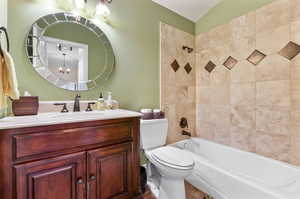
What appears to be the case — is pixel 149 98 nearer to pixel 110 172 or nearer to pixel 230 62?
pixel 110 172

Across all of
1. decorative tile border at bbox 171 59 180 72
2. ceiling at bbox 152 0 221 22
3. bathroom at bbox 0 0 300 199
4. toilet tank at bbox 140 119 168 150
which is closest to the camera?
bathroom at bbox 0 0 300 199

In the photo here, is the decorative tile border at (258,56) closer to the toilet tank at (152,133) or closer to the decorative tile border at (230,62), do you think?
the decorative tile border at (230,62)

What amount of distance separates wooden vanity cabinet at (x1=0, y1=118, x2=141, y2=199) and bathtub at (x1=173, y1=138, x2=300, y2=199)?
0.69 metres

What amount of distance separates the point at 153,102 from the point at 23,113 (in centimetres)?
142

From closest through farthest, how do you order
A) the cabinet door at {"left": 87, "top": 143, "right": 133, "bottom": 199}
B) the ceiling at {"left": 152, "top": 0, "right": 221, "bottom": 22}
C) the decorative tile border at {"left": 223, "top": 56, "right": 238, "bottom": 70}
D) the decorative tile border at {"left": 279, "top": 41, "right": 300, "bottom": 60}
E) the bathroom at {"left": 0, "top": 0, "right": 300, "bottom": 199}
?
the bathroom at {"left": 0, "top": 0, "right": 300, "bottom": 199} → the cabinet door at {"left": 87, "top": 143, "right": 133, "bottom": 199} → the decorative tile border at {"left": 279, "top": 41, "right": 300, "bottom": 60} → the decorative tile border at {"left": 223, "top": 56, "right": 238, "bottom": 70} → the ceiling at {"left": 152, "top": 0, "right": 221, "bottom": 22}

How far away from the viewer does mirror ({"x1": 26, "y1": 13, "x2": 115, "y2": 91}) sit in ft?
4.37

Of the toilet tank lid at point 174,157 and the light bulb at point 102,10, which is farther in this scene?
the light bulb at point 102,10

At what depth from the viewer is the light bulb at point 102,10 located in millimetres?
1560

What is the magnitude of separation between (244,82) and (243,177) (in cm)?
123

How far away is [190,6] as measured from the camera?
2244mm

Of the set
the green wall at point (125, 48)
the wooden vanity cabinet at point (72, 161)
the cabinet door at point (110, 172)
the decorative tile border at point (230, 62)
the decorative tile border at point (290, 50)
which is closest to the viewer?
the wooden vanity cabinet at point (72, 161)

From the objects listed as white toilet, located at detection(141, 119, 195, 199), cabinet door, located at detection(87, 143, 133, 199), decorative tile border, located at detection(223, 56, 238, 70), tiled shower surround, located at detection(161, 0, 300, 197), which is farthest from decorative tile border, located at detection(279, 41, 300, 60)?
cabinet door, located at detection(87, 143, 133, 199)

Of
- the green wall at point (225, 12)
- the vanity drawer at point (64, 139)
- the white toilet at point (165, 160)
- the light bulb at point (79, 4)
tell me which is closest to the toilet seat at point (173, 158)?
the white toilet at point (165, 160)

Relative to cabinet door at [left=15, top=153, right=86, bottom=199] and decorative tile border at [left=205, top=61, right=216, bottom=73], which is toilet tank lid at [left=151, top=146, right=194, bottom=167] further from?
decorative tile border at [left=205, top=61, right=216, bottom=73]
